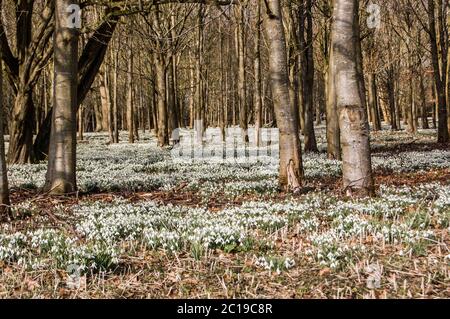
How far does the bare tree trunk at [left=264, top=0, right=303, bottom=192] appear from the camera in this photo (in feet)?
34.5

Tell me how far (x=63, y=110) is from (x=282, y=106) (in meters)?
5.13

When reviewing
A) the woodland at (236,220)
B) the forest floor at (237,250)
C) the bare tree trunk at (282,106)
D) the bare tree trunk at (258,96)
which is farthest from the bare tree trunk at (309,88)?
the forest floor at (237,250)

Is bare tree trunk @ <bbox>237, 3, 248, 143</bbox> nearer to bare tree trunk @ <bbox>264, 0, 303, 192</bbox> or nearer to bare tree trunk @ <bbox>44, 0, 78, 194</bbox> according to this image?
bare tree trunk @ <bbox>264, 0, 303, 192</bbox>

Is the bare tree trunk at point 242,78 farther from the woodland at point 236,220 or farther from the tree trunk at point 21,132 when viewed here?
the woodland at point 236,220

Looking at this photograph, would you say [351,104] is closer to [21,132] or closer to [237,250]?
[237,250]

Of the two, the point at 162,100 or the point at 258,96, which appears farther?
the point at 162,100

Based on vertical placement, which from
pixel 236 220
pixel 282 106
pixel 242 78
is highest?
pixel 242 78

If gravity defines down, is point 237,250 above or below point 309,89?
below

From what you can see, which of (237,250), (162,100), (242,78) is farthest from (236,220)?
(242,78)

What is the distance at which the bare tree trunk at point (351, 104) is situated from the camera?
331 inches

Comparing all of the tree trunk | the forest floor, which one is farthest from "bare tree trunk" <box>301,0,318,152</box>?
the forest floor

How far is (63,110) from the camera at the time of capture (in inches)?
418

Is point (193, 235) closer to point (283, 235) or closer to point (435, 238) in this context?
point (283, 235)
